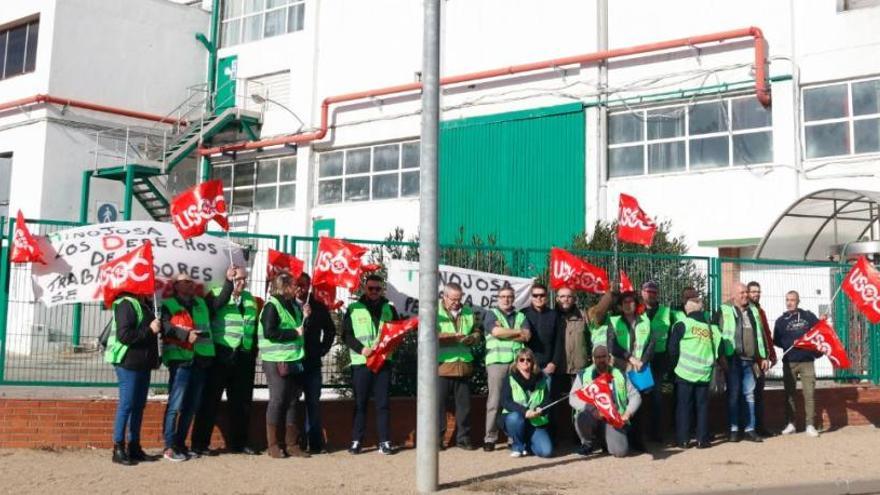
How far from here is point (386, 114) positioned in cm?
2867

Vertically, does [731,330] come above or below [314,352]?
above

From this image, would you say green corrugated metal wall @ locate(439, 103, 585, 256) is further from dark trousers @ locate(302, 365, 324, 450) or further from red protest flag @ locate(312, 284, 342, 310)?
dark trousers @ locate(302, 365, 324, 450)

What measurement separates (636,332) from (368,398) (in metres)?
3.24

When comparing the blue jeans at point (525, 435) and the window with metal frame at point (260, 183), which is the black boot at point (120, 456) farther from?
the window with metal frame at point (260, 183)

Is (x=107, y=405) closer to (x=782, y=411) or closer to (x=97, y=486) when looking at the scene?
(x=97, y=486)

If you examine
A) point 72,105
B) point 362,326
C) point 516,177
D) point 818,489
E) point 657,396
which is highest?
point 72,105

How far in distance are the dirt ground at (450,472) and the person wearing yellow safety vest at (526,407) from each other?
0.66ft

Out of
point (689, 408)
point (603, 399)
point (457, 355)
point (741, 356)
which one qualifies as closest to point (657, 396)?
point (689, 408)

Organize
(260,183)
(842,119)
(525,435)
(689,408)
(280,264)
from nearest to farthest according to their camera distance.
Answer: (525,435) < (280,264) < (689,408) < (842,119) < (260,183)

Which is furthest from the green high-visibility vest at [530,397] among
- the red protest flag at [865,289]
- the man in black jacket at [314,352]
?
the red protest flag at [865,289]

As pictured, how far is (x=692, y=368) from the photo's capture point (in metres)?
12.0

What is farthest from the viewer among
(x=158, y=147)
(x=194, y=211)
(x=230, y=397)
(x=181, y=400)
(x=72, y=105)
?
(x=158, y=147)

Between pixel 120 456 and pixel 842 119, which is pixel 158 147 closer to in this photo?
pixel 842 119

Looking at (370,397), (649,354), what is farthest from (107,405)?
(649,354)
